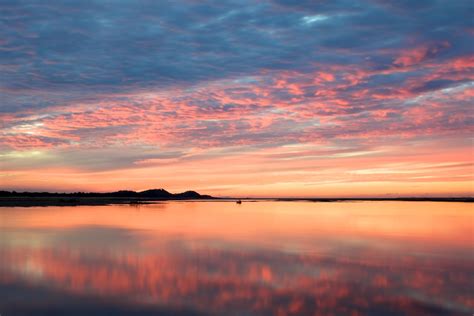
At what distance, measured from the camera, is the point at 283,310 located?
12695 millimetres

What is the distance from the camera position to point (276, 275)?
699 inches

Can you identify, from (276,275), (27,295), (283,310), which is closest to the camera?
(283,310)

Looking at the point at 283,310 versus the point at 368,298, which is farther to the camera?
the point at 368,298

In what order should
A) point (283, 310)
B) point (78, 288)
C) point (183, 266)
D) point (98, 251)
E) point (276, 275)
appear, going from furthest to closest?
point (98, 251)
point (183, 266)
point (276, 275)
point (78, 288)
point (283, 310)

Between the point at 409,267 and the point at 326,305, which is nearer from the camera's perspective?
the point at 326,305

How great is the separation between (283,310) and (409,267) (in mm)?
9718

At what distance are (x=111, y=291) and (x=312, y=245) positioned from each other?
51.1ft

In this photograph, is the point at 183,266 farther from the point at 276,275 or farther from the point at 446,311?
the point at 446,311

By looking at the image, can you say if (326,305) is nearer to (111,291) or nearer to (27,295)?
(111,291)

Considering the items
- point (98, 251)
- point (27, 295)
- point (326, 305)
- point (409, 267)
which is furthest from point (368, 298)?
point (98, 251)

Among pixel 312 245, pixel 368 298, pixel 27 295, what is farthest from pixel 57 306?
pixel 312 245


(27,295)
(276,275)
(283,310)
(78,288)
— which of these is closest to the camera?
(283,310)

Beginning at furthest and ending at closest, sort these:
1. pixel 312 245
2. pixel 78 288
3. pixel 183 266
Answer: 1. pixel 312 245
2. pixel 183 266
3. pixel 78 288

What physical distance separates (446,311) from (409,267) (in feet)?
24.1
